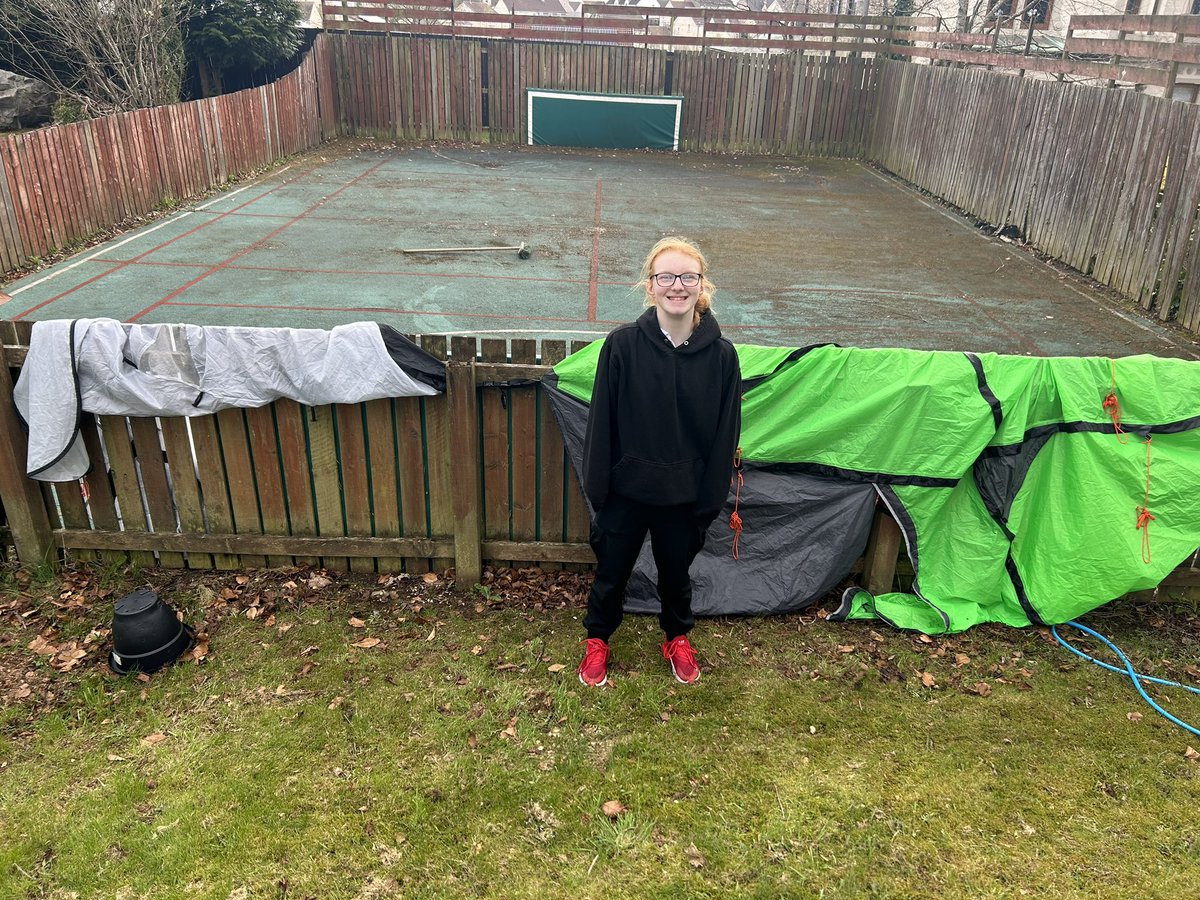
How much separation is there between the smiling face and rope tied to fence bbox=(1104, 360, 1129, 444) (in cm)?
223

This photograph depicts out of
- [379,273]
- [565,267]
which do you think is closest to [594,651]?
[379,273]

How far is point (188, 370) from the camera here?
159 inches

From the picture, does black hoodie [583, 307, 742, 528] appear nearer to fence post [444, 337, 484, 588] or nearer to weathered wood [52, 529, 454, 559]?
fence post [444, 337, 484, 588]

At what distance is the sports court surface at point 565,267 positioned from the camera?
8820mm

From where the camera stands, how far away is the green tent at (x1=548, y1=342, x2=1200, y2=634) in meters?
4.06

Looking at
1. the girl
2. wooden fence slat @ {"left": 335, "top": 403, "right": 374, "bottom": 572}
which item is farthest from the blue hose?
wooden fence slat @ {"left": 335, "top": 403, "right": 374, "bottom": 572}

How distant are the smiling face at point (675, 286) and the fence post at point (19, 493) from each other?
3.13 metres

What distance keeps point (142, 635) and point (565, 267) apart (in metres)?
8.07

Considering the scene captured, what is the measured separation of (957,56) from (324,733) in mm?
18381

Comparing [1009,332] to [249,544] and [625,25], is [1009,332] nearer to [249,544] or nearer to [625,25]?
[249,544]

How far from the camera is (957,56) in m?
17.0

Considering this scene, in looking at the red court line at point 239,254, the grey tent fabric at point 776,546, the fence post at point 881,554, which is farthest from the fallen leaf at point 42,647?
the red court line at point 239,254

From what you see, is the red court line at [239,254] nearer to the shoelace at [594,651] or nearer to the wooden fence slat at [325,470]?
the wooden fence slat at [325,470]

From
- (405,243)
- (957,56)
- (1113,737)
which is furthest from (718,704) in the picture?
(957,56)
